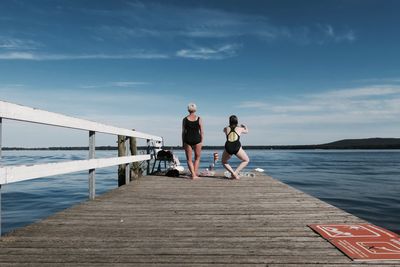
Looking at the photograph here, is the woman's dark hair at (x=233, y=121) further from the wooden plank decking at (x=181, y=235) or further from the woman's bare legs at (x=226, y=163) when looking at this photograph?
the wooden plank decking at (x=181, y=235)

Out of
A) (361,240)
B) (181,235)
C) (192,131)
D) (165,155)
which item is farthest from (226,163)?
(361,240)

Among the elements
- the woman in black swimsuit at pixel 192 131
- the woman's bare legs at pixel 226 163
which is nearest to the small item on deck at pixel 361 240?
the woman's bare legs at pixel 226 163

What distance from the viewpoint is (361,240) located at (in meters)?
3.38

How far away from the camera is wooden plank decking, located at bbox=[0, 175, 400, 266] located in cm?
291

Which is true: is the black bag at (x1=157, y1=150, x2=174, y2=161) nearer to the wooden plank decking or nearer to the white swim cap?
the white swim cap

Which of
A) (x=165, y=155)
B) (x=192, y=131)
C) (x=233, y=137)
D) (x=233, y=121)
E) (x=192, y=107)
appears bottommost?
(x=165, y=155)

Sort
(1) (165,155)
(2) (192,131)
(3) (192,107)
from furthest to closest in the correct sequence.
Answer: (1) (165,155)
(2) (192,131)
(3) (192,107)

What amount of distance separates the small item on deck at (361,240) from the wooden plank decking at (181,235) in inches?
4.3

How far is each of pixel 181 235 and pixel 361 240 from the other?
179 cm

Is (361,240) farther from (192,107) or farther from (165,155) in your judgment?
(165,155)

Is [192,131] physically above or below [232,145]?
above

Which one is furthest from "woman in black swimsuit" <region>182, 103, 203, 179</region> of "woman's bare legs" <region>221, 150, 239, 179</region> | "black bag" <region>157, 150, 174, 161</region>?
"black bag" <region>157, 150, 174, 161</region>

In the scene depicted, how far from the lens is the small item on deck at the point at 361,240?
294 cm

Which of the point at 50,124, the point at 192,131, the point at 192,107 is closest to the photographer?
the point at 50,124
